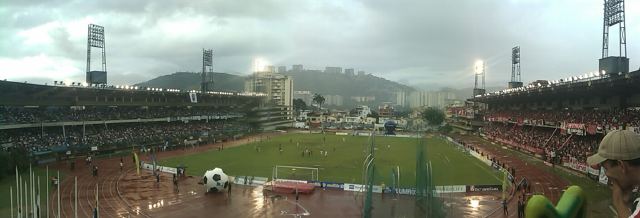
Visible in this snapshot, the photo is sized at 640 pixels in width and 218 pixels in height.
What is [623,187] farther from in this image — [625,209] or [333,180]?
[333,180]

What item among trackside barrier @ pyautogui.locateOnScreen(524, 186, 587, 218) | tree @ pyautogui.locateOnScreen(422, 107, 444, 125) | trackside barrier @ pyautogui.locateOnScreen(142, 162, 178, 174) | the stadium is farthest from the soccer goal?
tree @ pyautogui.locateOnScreen(422, 107, 444, 125)

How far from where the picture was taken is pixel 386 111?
6265 inches

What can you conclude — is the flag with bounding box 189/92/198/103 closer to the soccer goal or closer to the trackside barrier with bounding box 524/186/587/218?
the soccer goal

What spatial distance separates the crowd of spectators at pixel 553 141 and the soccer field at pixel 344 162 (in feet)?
24.5

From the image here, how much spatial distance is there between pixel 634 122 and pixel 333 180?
85.4ft

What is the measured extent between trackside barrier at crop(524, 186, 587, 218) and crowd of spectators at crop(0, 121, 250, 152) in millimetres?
48864

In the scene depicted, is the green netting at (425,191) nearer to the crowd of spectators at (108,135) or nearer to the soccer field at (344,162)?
the soccer field at (344,162)

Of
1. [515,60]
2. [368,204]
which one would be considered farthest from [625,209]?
[515,60]

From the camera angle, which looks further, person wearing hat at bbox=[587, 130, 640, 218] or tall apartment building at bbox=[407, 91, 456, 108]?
tall apartment building at bbox=[407, 91, 456, 108]

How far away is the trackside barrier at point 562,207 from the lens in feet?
13.9

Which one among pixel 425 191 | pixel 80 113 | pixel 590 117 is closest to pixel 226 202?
pixel 425 191

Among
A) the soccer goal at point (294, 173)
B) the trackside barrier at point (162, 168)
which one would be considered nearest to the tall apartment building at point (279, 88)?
the trackside barrier at point (162, 168)

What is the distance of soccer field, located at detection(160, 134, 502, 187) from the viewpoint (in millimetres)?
37531

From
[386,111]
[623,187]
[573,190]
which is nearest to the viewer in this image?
[623,187]
